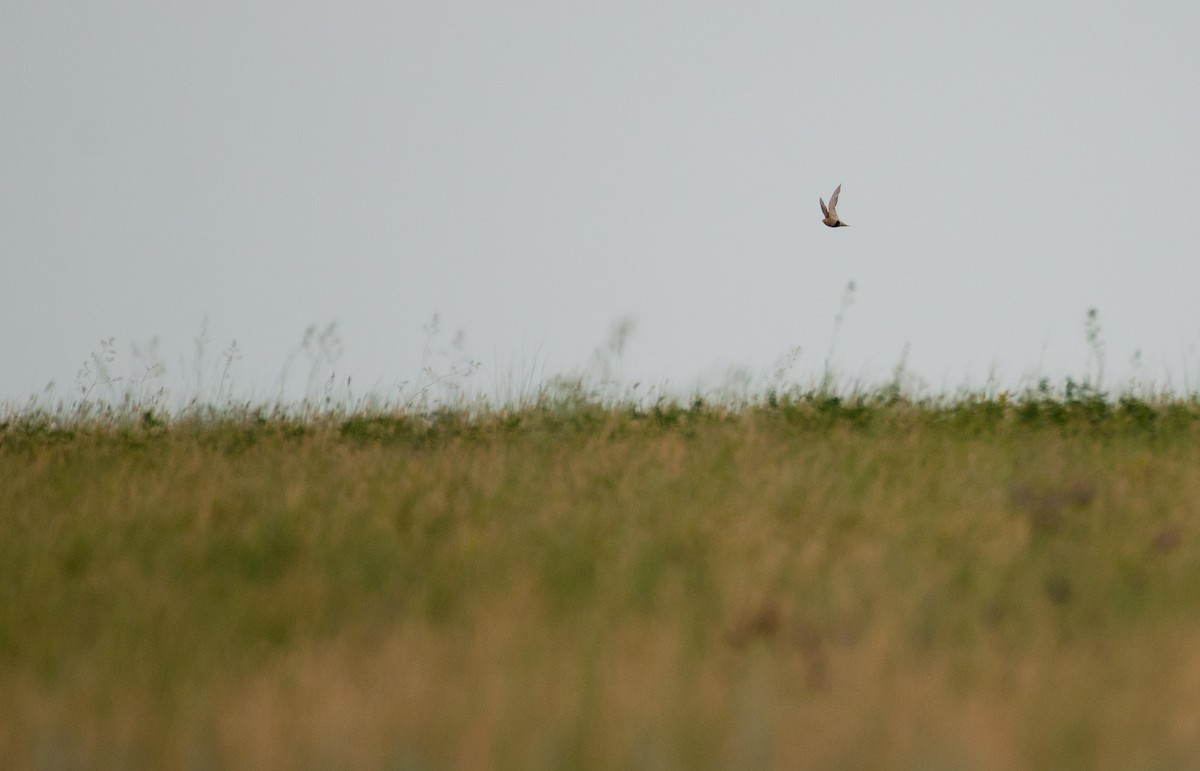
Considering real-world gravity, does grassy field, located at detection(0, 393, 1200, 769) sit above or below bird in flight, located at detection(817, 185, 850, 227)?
below

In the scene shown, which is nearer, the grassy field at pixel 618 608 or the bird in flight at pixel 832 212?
the grassy field at pixel 618 608

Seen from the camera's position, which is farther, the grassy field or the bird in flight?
the bird in flight

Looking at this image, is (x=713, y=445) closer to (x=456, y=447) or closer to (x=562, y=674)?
(x=456, y=447)

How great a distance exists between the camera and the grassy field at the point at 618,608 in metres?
2.75

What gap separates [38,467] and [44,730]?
4.33 metres

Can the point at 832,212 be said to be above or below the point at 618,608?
above

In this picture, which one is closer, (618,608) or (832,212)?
(618,608)

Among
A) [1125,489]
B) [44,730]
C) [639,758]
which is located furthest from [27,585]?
[1125,489]

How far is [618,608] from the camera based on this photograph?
147 inches

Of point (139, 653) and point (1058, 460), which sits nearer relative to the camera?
point (139, 653)

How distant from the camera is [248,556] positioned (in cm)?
448

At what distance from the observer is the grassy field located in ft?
9.03

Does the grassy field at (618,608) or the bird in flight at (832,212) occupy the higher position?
the bird in flight at (832,212)

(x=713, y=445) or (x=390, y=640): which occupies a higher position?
(x=713, y=445)
